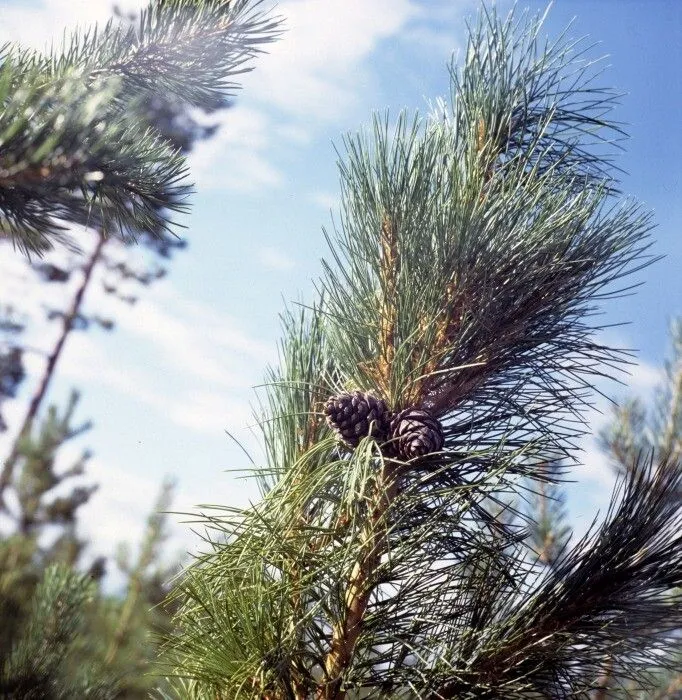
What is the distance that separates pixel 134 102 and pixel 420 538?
625mm

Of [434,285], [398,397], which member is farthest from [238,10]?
[398,397]

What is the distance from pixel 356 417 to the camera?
98cm

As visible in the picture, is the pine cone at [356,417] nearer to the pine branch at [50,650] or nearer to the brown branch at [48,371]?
the pine branch at [50,650]

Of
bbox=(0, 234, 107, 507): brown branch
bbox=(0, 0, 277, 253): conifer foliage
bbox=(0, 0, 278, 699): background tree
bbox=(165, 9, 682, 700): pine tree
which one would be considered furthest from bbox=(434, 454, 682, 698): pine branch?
bbox=(0, 234, 107, 507): brown branch

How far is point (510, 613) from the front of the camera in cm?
100

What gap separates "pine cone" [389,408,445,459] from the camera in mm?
942

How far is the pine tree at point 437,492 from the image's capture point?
957mm

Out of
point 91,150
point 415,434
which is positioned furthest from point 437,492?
point 91,150

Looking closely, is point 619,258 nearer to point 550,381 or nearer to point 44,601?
point 550,381

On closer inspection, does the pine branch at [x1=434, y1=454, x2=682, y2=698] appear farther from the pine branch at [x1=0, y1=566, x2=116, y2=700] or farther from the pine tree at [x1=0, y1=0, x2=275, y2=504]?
the pine branch at [x1=0, y1=566, x2=116, y2=700]

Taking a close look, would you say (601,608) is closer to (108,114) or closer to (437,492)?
(437,492)

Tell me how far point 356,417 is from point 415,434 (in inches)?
3.2

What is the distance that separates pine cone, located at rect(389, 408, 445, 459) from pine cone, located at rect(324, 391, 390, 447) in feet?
0.06

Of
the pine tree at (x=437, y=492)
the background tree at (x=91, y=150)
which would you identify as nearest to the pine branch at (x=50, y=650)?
the background tree at (x=91, y=150)
